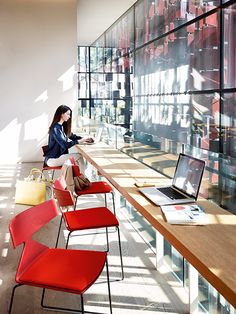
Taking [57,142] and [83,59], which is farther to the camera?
[83,59]

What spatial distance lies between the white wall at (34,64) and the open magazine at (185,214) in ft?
24.6

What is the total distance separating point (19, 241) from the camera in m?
2.24

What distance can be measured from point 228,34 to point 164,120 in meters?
3.33

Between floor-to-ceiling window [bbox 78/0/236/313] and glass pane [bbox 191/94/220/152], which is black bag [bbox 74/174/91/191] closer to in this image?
floor-to-ceiling window [bbox 78/0/236/313]

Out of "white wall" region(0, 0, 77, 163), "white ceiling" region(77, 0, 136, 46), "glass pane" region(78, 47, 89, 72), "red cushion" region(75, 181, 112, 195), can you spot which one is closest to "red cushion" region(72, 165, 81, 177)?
"red cushion" region(75, 181, 112, 195)

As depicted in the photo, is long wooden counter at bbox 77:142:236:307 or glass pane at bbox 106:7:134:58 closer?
long wooden counter at bbox 77:142:236:307

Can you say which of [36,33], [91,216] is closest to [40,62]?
[36,33]

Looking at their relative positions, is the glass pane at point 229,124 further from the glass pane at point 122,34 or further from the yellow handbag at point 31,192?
the glass pane at point 122,34

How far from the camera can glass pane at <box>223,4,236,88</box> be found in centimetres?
664

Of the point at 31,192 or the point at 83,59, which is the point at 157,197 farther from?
the point at 83,59

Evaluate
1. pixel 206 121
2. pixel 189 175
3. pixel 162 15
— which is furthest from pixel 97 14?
pixel 189 175

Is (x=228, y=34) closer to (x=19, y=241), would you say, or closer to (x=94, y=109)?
(x=19, y=241)

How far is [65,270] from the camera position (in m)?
2.29

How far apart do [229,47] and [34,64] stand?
4477 mm
